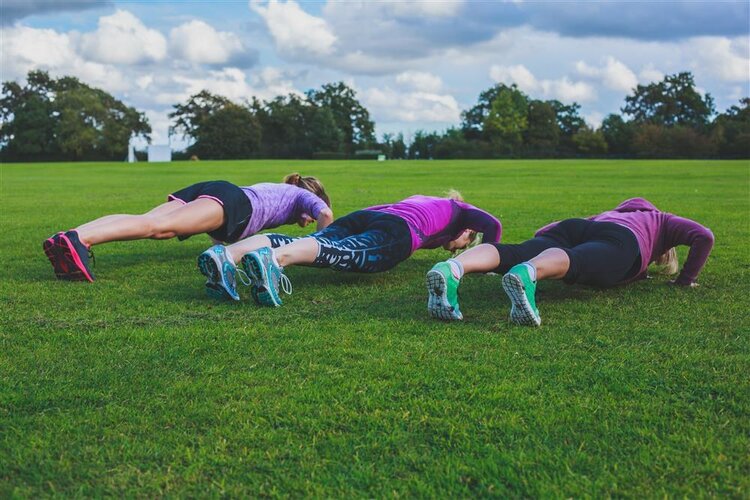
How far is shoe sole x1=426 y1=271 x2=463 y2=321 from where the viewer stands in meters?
4.71

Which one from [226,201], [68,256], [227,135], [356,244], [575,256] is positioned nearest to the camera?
[575,256]

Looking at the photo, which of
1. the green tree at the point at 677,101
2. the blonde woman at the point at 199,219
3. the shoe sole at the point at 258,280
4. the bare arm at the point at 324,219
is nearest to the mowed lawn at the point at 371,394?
the shoe sole at the point at 258,280

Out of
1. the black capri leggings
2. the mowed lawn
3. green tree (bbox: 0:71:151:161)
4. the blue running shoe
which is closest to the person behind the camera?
the mowed lawn

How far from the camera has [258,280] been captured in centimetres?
522

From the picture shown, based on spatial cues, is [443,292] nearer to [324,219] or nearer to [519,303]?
[519,303]

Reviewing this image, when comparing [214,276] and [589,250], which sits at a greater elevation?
[589,250]

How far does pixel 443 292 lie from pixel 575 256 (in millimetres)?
989

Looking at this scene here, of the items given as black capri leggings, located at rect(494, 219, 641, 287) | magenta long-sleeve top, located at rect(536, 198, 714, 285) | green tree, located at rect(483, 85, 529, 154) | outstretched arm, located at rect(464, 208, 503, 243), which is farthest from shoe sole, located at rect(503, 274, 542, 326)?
green tree, located at rect(483, 85, 529, 154)

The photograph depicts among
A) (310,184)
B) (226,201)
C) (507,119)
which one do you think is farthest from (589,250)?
(507,119)

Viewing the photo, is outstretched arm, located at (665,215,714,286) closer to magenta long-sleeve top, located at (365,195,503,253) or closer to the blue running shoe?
magenta long-sleeve top, located at (365,195,503,253)

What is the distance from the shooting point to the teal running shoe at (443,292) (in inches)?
186

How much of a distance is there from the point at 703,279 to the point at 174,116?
323 ft

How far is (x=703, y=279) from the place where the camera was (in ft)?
21.2

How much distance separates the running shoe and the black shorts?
854mm
